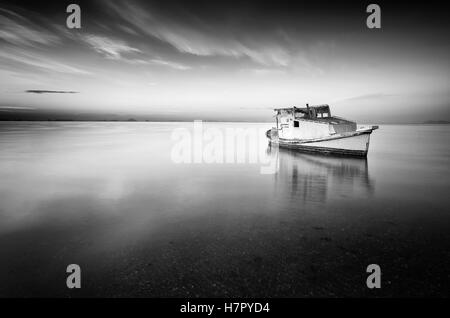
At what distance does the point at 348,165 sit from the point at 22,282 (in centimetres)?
2225

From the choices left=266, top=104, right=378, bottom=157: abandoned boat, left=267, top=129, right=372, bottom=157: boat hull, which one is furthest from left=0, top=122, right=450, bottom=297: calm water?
left=266, top=104, right=378, bottom=157: abandoned boat

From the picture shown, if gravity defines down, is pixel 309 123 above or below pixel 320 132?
above

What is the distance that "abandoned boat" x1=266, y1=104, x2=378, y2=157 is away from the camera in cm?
2420

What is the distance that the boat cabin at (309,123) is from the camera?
26.3m

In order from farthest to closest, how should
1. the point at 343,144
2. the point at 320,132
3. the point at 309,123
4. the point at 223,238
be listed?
1. the point at 309,123
2. the point at 320,132
3. the point at 343,144
4. the point at 223,238

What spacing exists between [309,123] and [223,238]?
24.8 meters

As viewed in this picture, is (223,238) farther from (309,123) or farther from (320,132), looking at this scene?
(309,123)

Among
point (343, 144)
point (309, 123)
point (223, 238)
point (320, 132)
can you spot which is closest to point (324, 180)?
point (223, 238)

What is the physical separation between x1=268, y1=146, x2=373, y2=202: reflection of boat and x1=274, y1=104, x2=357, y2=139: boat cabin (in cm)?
579

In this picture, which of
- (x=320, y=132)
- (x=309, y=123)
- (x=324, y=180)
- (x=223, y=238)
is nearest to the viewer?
(x=223, y=238)

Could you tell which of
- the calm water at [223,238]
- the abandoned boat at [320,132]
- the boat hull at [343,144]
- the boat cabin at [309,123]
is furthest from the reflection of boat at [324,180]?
the boat cabin at [309,123]

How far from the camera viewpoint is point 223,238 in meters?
7.16
